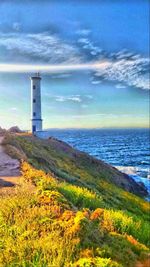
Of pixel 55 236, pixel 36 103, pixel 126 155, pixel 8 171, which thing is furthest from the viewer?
pixel 126 155

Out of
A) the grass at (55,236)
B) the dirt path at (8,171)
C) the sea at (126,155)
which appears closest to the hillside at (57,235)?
the grass at (55,236)

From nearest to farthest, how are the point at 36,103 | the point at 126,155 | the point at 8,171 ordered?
the point at 8,171 < the point at 36,103 < the point at 126,155

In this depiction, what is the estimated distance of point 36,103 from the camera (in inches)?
1710

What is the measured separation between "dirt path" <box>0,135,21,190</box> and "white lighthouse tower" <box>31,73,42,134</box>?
85.7 feet

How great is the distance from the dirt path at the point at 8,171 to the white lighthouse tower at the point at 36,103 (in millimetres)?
26122

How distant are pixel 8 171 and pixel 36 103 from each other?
3060 centimetres

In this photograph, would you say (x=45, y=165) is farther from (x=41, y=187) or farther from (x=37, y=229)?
(x=37, y=229)

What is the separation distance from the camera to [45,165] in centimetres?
2011

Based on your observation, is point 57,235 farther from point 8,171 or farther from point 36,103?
point 36,103

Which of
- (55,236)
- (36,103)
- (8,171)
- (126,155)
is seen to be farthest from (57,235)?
(126,155)

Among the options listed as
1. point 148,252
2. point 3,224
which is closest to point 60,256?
point 3,224

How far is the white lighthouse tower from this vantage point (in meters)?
42.1

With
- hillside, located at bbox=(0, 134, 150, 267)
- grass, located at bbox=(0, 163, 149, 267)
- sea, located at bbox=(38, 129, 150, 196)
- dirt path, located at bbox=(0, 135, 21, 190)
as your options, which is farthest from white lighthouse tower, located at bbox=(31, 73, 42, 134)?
grass, located at bbox=(0, 163, 149, 267)

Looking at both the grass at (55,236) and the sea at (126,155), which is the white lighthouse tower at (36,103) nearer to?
the sea at (126,155)
